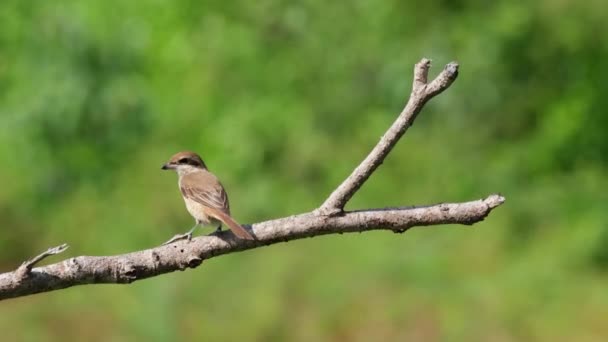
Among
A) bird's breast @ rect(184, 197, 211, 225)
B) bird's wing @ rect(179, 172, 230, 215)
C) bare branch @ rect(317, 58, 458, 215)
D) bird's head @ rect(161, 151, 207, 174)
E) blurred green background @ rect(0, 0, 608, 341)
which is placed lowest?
bare branch @ rect(317, 58, 458, 215)

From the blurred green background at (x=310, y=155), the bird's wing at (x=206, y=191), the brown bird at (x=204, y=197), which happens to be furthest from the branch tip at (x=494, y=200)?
the blurred green background at (x=310, y=155)

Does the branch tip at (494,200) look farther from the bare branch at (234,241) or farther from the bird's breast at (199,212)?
the bird's breast at (199,212)

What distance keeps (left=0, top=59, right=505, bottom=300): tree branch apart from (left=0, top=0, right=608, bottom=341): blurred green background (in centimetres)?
503

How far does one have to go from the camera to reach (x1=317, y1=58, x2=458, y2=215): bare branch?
3.43 meters

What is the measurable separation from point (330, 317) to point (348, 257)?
956 mm

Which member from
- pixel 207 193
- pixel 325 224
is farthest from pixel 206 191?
pixel 325 224

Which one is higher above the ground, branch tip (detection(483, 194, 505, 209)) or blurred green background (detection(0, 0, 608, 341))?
blurred green background (detection(0, 0, 608, 341))

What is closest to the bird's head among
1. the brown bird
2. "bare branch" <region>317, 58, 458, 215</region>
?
the brown bird

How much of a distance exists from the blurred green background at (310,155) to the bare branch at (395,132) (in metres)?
5.04

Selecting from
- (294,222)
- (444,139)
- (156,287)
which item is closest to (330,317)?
(156,287)

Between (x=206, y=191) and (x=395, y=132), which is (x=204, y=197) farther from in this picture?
(x=395, y=132)

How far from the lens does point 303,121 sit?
12.2 meters

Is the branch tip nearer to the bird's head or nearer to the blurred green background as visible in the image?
the bird's head

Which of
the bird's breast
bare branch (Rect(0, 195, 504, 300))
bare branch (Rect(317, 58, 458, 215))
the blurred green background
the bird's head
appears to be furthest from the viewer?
the blurred green background
